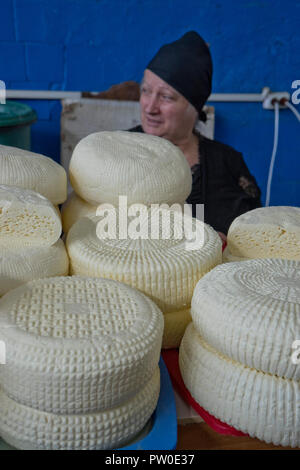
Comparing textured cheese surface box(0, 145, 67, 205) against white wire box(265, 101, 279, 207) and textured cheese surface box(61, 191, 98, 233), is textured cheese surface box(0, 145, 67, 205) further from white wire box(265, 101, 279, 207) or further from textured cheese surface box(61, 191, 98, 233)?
white wire box(265, 101, 279, 207)

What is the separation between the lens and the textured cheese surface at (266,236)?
0.73 meters

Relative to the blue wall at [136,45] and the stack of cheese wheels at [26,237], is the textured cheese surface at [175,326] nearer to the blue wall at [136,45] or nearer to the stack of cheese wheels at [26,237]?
the stack of cheese wheels at [26,237]

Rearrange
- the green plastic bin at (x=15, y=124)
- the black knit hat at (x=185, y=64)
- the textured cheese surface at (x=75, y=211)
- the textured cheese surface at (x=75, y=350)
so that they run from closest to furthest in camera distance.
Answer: the textured cheese surface at (x=75, y=350) → the textured cheese surface at (x=75, y=211) → the green plastic bin at (x=15, y=124) → the black knit hat at (x=185, y=64)

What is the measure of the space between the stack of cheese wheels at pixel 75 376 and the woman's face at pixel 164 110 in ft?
4.27

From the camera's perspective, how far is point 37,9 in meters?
1.90

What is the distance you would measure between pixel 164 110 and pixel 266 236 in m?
1.09

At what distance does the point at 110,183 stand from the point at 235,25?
1634mm

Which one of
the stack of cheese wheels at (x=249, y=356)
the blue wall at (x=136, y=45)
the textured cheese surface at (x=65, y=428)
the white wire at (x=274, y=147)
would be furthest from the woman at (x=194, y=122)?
the textured cheese surface at (x=65, y=428)

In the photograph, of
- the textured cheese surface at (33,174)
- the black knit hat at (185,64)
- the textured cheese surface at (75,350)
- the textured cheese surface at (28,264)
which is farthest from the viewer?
the black knit hat at (185,64)

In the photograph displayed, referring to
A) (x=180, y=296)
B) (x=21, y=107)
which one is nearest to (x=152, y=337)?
(x=180, y=296)

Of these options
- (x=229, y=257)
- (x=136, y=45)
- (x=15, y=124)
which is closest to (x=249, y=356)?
(x=229, y=257)

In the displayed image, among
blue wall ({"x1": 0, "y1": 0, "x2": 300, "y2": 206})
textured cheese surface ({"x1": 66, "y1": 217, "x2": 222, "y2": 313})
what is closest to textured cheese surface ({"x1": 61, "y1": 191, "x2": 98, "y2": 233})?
textured cheese surface ({"x1": 66, "y1": 217, "x2": 222, "y2": 313})

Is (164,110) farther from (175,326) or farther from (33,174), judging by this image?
(175,326)

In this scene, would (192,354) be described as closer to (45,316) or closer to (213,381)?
(213,381)
